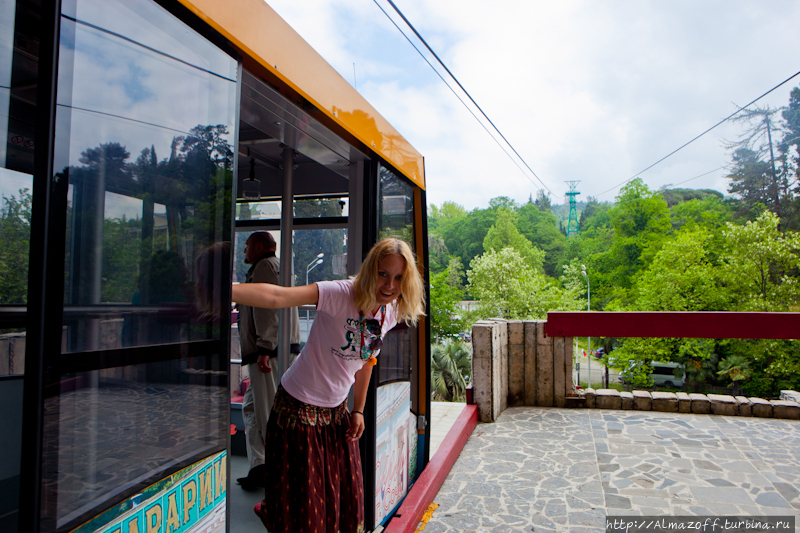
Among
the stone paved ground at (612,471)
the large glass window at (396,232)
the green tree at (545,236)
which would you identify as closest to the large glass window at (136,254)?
the large glass window at (396,232)

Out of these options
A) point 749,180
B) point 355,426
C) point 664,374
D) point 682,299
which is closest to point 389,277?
point 355,426

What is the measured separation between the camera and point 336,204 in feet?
12.9

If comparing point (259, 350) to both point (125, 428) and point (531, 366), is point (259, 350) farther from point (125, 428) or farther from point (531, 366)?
point (531, 366)

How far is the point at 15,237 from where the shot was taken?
1.05m

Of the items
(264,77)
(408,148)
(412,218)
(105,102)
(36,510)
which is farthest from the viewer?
(412,218)

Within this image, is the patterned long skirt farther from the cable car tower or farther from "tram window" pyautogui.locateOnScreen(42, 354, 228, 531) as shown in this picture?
the cable car tower

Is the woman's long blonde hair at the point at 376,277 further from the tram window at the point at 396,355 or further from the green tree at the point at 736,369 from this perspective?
the green tree at the point at 736,369

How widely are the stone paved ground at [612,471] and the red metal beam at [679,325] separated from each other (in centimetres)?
109

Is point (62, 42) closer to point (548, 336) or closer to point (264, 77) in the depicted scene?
point (264, 77)

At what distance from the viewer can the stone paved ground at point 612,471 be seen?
382 centimetres

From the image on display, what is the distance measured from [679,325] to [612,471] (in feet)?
8.04

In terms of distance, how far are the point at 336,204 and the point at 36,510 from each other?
10.2ft

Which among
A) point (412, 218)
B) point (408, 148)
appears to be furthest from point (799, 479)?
point (408, 148)

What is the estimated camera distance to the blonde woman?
202cm
